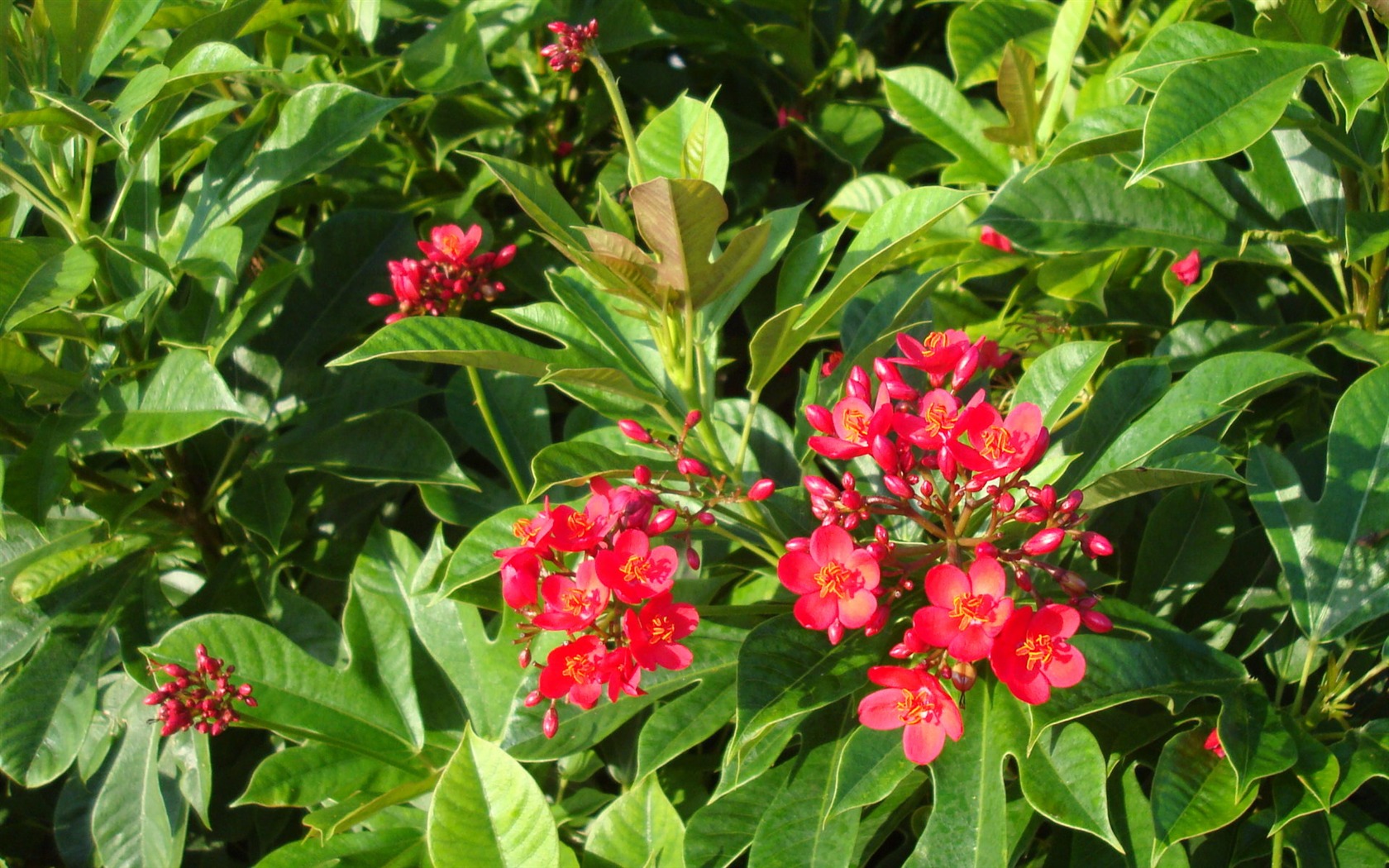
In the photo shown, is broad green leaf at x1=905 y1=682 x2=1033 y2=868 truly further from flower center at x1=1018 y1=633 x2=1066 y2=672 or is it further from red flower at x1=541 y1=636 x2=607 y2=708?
red flower at x1=541 y1=636 x2=607 y2=708

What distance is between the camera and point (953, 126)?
2.07 meters

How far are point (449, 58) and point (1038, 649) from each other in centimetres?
153

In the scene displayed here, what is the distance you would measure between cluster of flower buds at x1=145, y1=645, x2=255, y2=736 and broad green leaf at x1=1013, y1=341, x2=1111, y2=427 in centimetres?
118

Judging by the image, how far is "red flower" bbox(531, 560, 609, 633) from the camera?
4.33 ft

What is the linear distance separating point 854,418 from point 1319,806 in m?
0.69

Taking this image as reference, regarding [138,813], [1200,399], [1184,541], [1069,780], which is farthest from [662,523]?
[138,813]

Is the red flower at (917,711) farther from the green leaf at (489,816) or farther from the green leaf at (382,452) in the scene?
the green leaf at (382,452)

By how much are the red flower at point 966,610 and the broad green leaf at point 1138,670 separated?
0.15 metres

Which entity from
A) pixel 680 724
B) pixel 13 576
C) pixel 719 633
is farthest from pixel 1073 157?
pixel 13 576

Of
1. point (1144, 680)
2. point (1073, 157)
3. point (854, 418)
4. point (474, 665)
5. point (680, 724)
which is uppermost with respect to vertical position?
point (1073, 157)

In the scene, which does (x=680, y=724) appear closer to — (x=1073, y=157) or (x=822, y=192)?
(x=1073, y=157)

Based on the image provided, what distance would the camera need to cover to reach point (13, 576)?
1879 mm

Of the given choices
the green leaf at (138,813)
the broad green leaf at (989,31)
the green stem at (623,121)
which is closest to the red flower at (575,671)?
the green stem at (623,121)

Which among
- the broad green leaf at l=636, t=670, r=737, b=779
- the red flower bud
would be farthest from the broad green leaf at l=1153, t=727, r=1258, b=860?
the red flower bud
